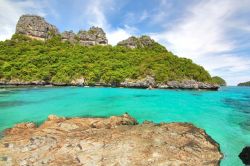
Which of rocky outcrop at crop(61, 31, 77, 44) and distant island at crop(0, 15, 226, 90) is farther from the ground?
rocky outcrop at crop(61, 31, 77, 44)

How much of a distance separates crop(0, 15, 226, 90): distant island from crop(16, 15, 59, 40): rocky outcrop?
3169mm

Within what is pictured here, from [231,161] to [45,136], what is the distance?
6.89 m

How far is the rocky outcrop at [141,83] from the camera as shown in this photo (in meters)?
54.6

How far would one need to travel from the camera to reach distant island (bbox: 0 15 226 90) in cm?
5538

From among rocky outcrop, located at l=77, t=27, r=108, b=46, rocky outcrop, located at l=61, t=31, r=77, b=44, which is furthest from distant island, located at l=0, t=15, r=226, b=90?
rocky outcrop, located at l=77, t=27, r=108, b=46

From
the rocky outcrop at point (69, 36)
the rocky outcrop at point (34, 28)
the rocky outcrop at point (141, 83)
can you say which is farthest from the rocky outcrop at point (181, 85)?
the rocky outcrop at point (34, 28)

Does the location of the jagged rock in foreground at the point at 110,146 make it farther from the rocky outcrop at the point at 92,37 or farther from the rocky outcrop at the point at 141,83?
the rocky outcrop at the point at 92,37

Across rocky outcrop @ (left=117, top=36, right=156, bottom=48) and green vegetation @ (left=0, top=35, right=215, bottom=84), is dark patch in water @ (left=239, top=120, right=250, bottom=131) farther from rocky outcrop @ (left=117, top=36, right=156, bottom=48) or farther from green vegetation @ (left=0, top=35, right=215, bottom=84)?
rocky outcrop @ (left=117, top=36, right=156, bottom=48)

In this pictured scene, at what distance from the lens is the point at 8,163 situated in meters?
6.57

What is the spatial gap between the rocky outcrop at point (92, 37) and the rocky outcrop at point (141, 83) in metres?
33.6

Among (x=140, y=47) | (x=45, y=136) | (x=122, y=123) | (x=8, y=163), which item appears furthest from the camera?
(x=140, y=47)

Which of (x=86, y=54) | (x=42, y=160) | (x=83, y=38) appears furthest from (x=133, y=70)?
(x=42, y=160)

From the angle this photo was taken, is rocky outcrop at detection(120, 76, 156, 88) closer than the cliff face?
Yes

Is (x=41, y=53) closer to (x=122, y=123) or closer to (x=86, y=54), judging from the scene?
(x=86, y=54)
